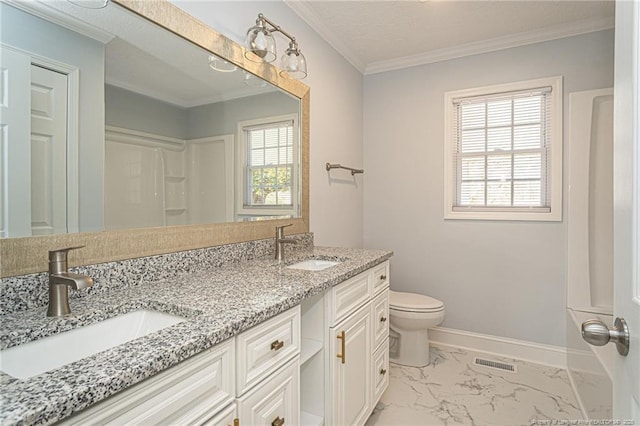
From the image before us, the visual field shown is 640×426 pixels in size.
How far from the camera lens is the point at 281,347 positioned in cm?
106

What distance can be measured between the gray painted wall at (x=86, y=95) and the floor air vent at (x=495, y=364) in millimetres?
2648

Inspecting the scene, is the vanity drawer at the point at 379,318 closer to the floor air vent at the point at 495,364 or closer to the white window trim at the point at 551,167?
the floor air vent at the point at 495,364

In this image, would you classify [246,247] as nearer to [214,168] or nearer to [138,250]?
[214,168]

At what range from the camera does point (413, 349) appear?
2510 mm

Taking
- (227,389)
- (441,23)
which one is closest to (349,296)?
(227,389)

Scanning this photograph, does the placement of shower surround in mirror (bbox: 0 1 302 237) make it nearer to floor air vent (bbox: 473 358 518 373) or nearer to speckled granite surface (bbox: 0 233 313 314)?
speckled granite surface (bbox: 0 233 313 314)

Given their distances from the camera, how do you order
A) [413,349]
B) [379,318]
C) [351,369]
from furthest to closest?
1. [413,349]
2. [379,318]
3. [351,369]

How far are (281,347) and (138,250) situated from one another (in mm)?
644

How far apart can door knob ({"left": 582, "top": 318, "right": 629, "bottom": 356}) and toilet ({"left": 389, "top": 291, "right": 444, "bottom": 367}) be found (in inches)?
70.7

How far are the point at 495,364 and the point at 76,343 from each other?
2.69m

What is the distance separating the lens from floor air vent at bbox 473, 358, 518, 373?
248 cm

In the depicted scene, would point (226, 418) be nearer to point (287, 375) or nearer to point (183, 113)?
point (287, 375)

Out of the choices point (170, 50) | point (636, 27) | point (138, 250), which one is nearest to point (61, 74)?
point (170, 50)

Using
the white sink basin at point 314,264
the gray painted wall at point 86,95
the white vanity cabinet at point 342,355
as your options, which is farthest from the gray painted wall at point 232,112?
the white vanity cabinet at point 342,355
